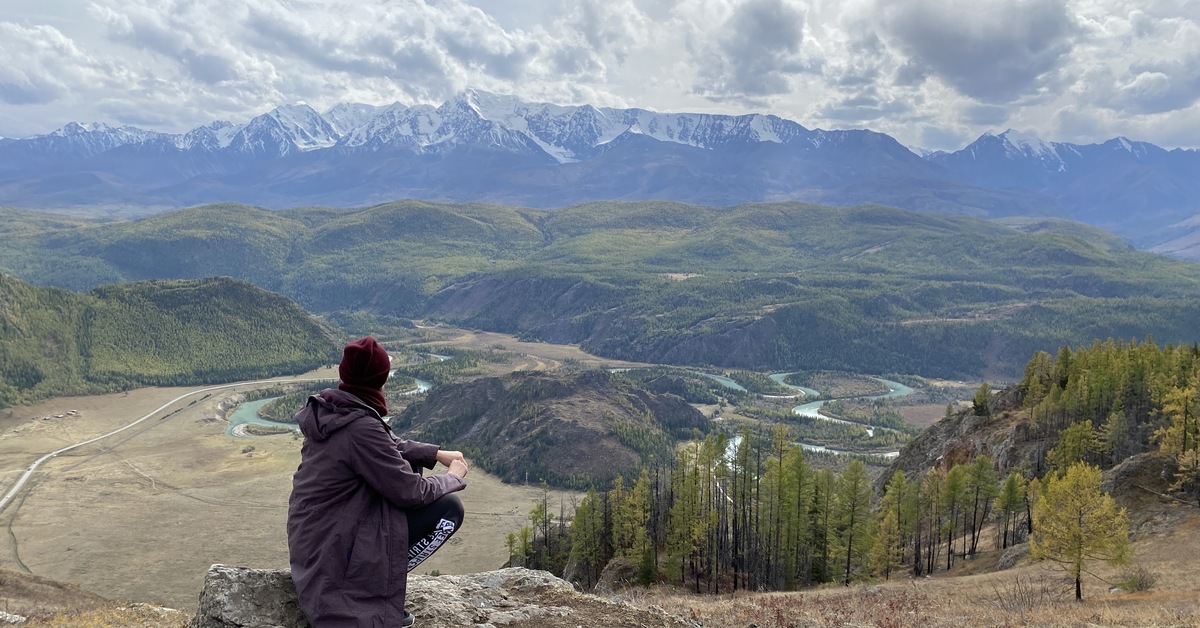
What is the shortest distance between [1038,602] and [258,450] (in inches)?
5349

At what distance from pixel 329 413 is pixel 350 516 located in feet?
4.32

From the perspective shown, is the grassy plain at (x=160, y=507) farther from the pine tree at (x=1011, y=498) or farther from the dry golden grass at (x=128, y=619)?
the pine tree at (x=1011, y=498)

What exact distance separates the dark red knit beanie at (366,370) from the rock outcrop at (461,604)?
3390mm

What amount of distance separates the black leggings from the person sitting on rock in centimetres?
24

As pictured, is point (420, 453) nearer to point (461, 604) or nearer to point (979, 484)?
point (461, 604)

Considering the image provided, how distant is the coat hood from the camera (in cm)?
975

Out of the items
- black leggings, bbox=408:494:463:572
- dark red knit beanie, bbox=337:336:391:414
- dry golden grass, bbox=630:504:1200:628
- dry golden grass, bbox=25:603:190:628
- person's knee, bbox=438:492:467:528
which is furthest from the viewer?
dry golden grass, bbox=25:603:190:628

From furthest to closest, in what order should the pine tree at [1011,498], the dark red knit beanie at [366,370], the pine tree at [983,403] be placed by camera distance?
the pine tree at [983,403]
the pine tree at [1011,498]
the dark red knit beanie at [366,370]

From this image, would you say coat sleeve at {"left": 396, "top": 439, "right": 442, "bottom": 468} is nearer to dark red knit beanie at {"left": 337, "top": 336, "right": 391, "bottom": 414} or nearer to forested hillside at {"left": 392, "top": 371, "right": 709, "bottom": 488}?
dark red knit beanie at {"left": 337, "top": 336, "right": 391, "bottom": 414}

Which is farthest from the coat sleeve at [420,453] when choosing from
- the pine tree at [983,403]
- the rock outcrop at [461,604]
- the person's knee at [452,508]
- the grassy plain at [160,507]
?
the pine tree at [983,403]

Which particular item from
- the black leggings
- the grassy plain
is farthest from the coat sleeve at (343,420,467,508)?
the grassy plain

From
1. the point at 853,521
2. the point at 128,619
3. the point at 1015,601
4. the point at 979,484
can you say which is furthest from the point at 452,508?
the point at 979,484

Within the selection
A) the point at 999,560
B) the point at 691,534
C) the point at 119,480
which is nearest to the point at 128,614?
the point at 691,534

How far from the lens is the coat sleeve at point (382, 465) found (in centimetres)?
965
